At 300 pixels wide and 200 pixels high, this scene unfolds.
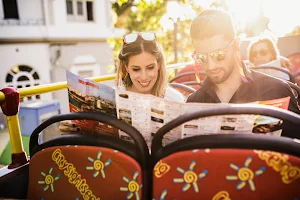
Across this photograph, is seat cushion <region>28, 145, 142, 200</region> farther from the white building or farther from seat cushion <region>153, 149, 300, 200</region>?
the white building

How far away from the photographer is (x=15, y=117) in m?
1.25

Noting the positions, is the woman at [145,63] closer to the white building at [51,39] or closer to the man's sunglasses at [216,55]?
the man's sunglasses at [216,55]

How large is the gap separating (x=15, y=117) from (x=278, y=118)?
1010 millimetres

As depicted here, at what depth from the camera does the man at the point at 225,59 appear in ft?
4.24

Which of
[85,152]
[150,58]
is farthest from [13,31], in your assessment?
[85,152]

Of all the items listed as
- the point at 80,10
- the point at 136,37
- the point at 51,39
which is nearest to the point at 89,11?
the point at 80,10

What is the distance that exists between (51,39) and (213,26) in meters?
9.88

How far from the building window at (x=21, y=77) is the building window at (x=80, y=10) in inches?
97.2

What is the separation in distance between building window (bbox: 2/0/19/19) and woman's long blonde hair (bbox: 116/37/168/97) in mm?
9361

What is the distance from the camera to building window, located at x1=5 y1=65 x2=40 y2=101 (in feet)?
31.8

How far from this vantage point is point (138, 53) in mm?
1684

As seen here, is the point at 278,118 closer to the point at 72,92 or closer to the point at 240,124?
the point at 240,124

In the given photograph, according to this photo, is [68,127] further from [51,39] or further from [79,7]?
[79,7]

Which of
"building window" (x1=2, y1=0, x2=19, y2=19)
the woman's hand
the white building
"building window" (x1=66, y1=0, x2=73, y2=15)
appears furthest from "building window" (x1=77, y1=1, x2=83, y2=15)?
the woman's hand
